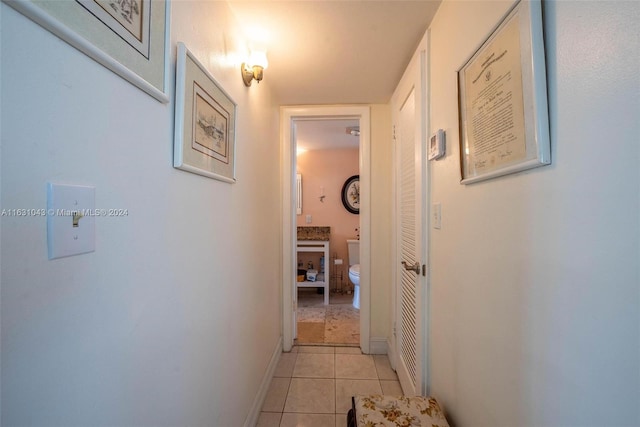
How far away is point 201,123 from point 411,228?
126cm

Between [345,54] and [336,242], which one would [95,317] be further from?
[336,242]

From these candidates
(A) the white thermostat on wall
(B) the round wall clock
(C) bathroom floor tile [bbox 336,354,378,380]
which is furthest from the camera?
(B) the round wall clock

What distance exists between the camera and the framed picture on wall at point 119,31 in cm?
41

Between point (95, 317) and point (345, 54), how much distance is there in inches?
63.8

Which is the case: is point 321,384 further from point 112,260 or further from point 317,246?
point 317,246

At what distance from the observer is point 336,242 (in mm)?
3936

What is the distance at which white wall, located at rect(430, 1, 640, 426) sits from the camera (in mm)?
426

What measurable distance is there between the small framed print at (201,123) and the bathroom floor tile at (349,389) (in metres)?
1.52

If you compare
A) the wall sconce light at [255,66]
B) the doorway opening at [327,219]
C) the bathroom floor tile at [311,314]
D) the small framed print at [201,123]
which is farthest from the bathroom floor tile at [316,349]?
the wall sconce light at [255,66]

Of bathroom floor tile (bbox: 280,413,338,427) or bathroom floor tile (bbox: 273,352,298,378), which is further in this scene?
A: bathroom floor tile (bbox: 273,352,298,378)

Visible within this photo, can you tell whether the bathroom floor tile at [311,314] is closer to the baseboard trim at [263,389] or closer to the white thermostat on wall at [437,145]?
the baseboard trim at [263,389]

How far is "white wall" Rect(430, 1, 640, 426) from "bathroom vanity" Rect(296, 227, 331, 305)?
2.52 m

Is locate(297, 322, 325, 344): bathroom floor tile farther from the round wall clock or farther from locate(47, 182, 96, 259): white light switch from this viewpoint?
locate(47, 182, 96, 259): white light switch

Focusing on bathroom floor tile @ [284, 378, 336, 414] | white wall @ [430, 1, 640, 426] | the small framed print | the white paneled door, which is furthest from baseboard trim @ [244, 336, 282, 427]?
the small framed print
